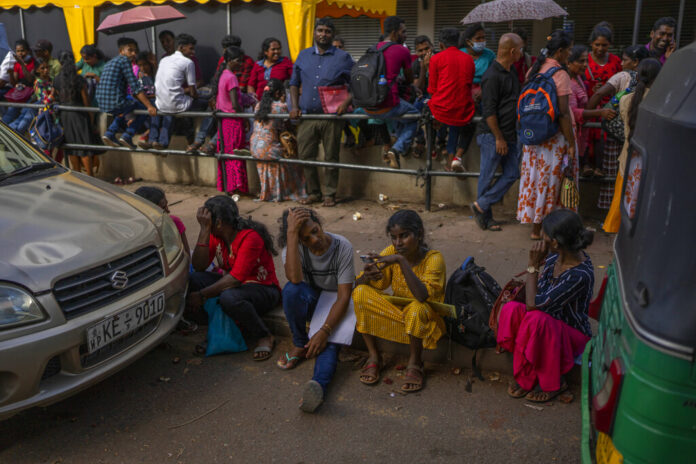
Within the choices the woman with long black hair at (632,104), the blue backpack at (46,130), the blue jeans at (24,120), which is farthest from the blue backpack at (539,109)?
the blue jeans at (24,120)

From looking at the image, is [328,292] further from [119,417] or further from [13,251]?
[13,251]

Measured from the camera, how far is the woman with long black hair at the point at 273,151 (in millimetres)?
7703

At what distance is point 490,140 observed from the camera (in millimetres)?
6234

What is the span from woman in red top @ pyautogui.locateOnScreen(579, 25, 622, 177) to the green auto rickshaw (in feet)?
15.3

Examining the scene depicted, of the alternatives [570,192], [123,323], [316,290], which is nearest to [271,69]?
[570,192]

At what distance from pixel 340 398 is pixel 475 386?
2.73ft

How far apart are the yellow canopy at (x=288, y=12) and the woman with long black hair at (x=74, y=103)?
2.73 metres

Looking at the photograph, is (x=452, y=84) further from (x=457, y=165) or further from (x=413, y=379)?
(x=413, y=379)

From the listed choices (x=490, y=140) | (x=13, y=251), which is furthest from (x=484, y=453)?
(x=490, y=140)

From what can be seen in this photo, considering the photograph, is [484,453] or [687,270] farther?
[484,453]

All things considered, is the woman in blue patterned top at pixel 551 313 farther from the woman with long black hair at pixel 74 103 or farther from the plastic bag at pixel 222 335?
the woman with long black hair at pixel 74 103

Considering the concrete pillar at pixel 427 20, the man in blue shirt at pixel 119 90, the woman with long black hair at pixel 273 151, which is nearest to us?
the woman with long black hair at pixel 273 151

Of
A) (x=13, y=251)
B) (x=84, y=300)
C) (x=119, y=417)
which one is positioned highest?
(x=13, y=251)

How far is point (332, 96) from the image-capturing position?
24.1 ft
